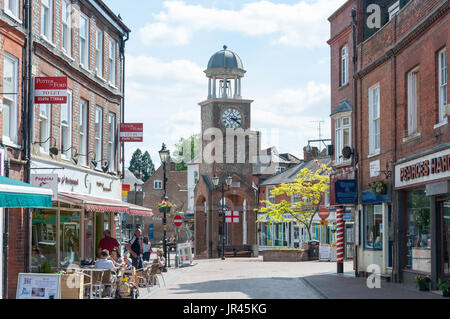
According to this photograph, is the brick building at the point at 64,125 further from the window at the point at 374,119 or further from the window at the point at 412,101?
the window at the point at 412,101

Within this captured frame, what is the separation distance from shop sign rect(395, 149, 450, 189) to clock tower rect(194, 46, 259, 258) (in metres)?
29.3

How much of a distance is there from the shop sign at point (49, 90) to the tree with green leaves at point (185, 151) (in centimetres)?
8371

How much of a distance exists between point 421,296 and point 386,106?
307 inches

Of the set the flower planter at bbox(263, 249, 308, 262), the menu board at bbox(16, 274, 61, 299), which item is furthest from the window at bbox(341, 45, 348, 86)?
the menu board at bbox(16, 274, 61, 299)

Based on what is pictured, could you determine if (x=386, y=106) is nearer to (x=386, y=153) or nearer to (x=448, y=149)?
(x=386, y=153)

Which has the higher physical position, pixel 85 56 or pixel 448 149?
pixel 85 56

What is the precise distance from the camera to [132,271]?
19250mm

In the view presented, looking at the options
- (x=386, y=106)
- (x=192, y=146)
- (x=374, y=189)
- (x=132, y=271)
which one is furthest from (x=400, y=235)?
(x=192, y=146)

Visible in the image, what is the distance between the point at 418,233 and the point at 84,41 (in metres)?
12.5

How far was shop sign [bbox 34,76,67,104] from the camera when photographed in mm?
19859

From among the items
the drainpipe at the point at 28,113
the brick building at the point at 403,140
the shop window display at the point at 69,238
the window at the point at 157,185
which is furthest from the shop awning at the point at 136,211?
the window at the point at 157,185

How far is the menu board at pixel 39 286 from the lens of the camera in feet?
43.3

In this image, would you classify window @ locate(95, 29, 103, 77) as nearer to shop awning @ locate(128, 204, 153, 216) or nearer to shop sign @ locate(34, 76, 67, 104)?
shop awning @ locate(128, 204, 153, 216)

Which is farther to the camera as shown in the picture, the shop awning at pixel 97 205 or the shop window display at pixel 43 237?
the shop awning at pixel 97 205
